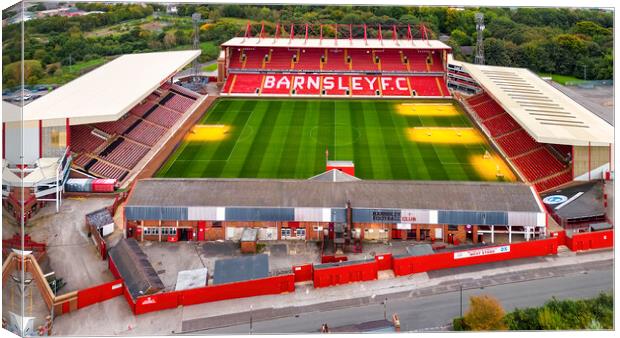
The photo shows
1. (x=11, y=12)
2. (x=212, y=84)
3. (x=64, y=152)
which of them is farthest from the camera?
(x=212, y=84)

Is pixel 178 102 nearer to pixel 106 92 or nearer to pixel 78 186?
pixel 106 92

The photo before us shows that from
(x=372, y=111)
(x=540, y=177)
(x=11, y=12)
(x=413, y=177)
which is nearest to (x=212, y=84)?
(x=372, y=111)

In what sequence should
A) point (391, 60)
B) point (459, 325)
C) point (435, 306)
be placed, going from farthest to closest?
point (391, 60), point (435, 306), point (459, 325)

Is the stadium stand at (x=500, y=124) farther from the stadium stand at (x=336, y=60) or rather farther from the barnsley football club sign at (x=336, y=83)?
the stadium stand at (x=336, y=60)

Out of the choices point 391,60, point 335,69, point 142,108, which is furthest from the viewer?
point 391,60

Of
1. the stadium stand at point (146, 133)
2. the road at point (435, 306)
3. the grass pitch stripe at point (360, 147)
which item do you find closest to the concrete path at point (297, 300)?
the road at point (435, 306)

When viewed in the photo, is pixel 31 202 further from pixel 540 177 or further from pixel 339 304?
pixel 540 177

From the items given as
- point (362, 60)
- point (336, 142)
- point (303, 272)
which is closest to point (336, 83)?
point (362, 60)
